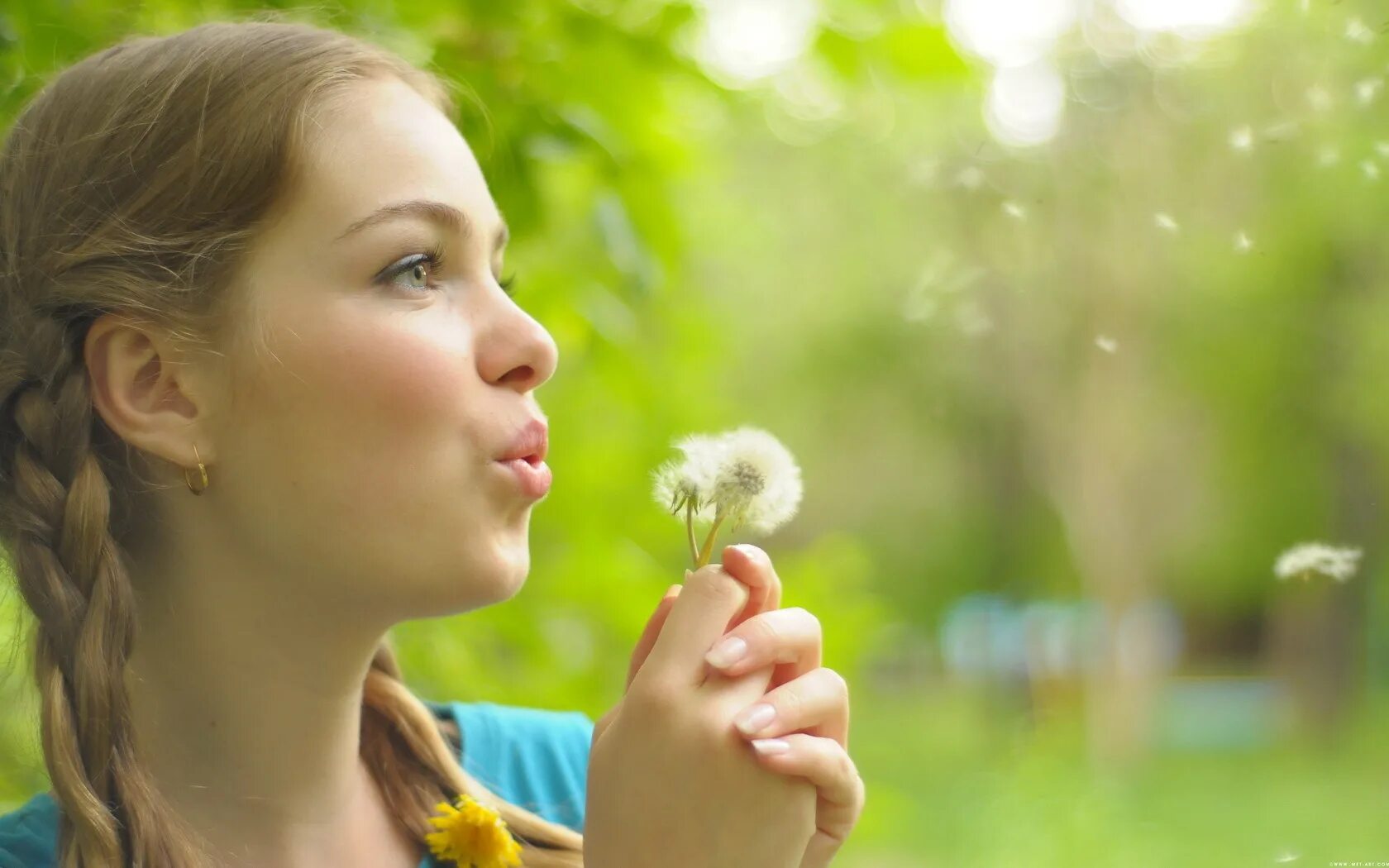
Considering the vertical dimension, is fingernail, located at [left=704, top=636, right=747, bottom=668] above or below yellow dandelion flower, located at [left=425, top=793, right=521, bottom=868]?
above

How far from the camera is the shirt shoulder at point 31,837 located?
2.52 feet

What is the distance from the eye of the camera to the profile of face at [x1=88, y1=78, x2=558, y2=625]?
679 millimetres

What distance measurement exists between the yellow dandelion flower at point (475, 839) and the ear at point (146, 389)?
310 mm

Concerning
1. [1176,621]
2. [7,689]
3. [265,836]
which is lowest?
[265,836]

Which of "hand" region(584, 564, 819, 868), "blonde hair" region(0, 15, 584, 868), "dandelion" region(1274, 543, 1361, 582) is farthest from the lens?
"dandelion" region(1274, 543, 1361, 582)

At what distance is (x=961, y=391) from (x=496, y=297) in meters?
1.59

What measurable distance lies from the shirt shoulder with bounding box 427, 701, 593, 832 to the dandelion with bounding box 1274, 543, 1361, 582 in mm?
583

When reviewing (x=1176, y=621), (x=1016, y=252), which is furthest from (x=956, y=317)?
(x=1176, y=621)

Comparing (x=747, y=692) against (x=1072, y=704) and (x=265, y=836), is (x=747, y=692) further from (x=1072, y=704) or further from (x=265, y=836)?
(x=1072, y=704)

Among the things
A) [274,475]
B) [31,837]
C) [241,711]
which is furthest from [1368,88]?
[31,837]

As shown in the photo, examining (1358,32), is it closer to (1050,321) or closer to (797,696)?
(797,696)

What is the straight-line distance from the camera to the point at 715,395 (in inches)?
68.4

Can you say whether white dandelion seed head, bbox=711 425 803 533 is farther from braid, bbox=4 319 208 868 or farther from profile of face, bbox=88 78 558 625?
braid, bbox=4 319 208 868

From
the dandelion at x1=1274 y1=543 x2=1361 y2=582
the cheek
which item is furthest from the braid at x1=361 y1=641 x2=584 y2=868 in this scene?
the dandelion at x1=1274 y1=543 x2=1361 y2=582
